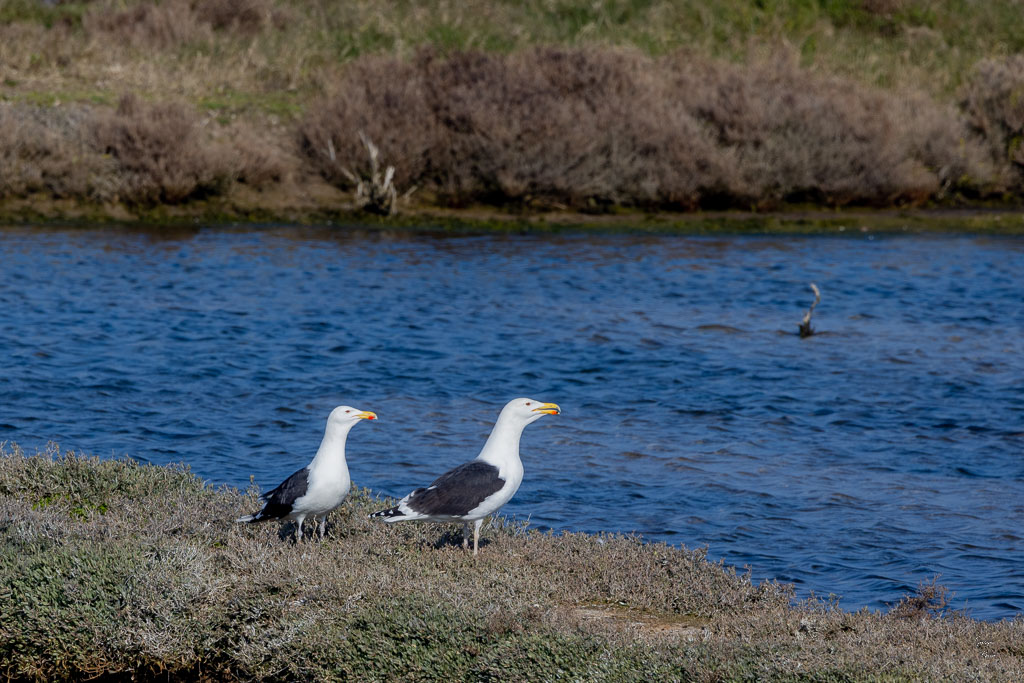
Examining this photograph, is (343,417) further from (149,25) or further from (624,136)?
(149,25)

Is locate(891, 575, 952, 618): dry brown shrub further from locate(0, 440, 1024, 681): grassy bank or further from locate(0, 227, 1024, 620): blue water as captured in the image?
locate(0, 227, 1024, 620): blue water

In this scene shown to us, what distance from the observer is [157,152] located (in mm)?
24609

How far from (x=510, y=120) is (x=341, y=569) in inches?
791

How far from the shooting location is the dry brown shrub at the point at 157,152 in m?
24.6

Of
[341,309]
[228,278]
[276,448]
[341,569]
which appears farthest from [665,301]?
[341,569]

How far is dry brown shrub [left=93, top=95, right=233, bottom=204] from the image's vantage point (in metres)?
24.6

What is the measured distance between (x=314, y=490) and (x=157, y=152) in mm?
18976

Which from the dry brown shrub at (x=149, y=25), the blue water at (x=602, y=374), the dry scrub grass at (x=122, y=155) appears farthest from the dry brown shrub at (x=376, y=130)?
the dry brown shrub at (x=149, y=25)

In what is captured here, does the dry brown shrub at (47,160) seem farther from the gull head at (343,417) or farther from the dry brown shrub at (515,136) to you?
the gull head at (343,417)

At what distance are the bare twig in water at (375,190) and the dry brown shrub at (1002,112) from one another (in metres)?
14.1

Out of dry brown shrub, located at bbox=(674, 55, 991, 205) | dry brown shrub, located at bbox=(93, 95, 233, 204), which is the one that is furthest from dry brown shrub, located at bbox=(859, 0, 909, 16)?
dry brown shrub, located at bbox=(93, 95, 233, 204)

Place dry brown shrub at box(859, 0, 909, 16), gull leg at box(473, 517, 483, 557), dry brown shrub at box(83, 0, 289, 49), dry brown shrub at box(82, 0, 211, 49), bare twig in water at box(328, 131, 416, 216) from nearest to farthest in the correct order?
gull leg at box(473, 517, 483, 557) < bare twig in water at box(328, 131, 416, 216) < dry brown shrub at box(82, 0, 211, 49) < dry brown shrub at box(83, 0, 289, 49) < dry brown shrub at box(859, 0, 909, 16)

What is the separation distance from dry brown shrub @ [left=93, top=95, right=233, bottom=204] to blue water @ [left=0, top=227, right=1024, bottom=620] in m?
1.32

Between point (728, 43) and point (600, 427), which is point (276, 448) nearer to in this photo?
point (600, 427)
